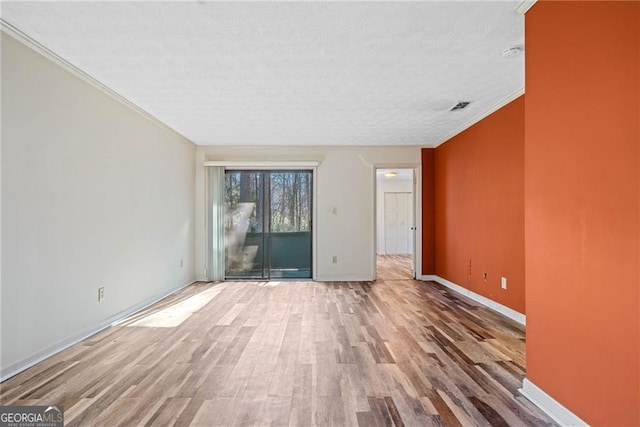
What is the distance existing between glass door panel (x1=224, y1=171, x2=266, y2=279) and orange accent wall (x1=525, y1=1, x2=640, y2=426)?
429 cm

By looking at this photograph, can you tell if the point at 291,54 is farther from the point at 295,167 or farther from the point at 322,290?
the point at 322,290

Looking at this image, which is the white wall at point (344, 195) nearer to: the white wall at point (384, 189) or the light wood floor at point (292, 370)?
the light wood floor at point (292, 370)

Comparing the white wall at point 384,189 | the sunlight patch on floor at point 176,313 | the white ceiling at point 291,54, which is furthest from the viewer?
the white wall at point 384,189

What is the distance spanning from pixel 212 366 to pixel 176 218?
2925 mm

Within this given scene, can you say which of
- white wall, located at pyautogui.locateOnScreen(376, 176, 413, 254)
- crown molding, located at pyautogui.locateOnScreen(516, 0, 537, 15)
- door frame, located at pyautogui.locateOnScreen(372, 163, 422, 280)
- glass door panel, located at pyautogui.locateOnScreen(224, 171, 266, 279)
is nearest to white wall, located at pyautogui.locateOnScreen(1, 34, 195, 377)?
glass door panel, located at pyautogui.locateOnScreen(224, 171, 266, 279)

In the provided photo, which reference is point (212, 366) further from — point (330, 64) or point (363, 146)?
point (363, 146)

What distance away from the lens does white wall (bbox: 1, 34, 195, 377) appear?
2.08m

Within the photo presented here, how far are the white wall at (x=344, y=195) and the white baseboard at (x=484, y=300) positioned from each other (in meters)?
1.09

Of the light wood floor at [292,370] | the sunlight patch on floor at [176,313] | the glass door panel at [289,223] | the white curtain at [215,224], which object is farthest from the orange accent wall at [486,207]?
the white curtain at [215,224]

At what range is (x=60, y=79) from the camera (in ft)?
8.14

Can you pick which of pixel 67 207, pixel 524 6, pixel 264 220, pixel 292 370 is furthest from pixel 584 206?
pixel 264 220

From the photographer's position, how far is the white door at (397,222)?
9500 millimetres

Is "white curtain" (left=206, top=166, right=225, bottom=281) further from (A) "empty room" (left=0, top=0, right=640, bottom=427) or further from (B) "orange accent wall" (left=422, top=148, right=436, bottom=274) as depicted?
(B) "orange accent wall" (left=422, top=148, right=436, bottom=274)

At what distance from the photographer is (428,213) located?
5.42 metres
